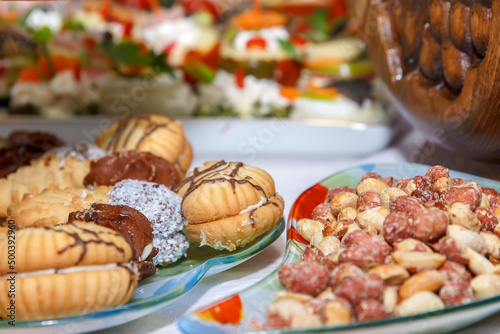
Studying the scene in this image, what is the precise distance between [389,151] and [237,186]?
90cm

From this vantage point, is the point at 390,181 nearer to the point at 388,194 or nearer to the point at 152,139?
the point at 388,194

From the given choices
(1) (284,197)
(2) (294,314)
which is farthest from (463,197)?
(1) (284,197)

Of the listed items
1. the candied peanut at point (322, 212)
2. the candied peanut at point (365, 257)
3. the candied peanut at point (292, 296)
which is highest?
the candied peanut at point (365, 257)

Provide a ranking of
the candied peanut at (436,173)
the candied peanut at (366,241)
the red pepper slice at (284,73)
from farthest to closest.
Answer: the red pepper slice at (284,73)
the candied peanut at (436,173)
the candied peanut at (366,241)

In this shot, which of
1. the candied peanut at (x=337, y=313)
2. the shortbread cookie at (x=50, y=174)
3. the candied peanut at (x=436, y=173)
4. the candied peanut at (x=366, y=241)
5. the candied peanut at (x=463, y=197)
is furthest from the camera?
the shortbread cookie at (x=50, y=174)

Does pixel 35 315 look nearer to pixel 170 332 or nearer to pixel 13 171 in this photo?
pixel 170 332

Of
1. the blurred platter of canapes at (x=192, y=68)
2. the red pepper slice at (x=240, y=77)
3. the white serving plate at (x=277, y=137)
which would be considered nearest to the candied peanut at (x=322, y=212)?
the white serving plate at (x=277, y=137)

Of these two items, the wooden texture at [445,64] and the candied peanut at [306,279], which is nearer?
the candied peanut at [306,279]

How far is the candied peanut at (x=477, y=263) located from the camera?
2.31ft

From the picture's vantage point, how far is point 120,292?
2.31 ft

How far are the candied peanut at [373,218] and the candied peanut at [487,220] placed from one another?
0.14 m

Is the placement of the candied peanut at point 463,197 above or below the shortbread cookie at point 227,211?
above

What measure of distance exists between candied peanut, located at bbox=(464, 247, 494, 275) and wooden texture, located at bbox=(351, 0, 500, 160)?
335 mm

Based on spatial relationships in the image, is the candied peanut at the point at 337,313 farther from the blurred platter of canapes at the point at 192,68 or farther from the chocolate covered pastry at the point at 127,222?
the blurred platter of canapes at the point at 192,68
